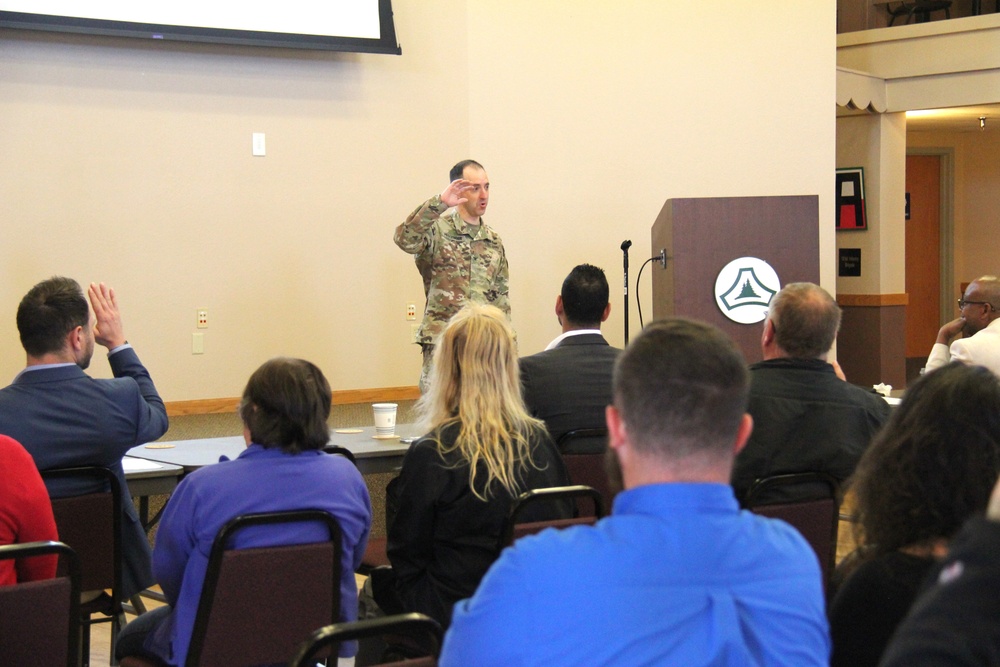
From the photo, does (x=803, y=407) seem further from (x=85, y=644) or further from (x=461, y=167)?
(x=461, y=167)

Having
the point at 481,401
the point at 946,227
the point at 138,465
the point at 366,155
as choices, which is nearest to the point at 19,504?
the point at 138,465

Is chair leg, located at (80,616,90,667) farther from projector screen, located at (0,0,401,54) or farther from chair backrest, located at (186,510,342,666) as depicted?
projector screen, located at (0,0,401,54)

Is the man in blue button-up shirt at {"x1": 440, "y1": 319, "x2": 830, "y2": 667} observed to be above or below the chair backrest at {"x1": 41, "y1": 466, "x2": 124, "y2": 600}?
above

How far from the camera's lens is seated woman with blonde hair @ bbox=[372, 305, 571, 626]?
227 centimetres

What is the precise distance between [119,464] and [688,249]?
3297 millimetres

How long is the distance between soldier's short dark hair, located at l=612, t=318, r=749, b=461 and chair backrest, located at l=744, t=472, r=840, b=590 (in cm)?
117

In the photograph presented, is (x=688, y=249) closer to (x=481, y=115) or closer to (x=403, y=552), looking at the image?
(x=481, y=115)

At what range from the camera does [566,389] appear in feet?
10.1

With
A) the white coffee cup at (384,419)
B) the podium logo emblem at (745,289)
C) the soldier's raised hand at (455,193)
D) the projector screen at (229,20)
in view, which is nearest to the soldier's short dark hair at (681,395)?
the white coffee cup at (384,419)

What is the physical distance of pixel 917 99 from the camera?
28.9 feet

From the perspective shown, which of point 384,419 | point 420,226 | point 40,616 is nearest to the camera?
point 40,616

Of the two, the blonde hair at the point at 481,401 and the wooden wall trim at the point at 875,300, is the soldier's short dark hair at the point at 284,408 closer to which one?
the blonde hair at the point at 481,401

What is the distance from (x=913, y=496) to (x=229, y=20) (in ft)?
17.1

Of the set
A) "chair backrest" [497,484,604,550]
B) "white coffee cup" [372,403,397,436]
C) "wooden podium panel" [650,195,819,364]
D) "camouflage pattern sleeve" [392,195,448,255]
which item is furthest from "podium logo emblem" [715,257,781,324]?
"chair backrest" [497,484,604,550]
